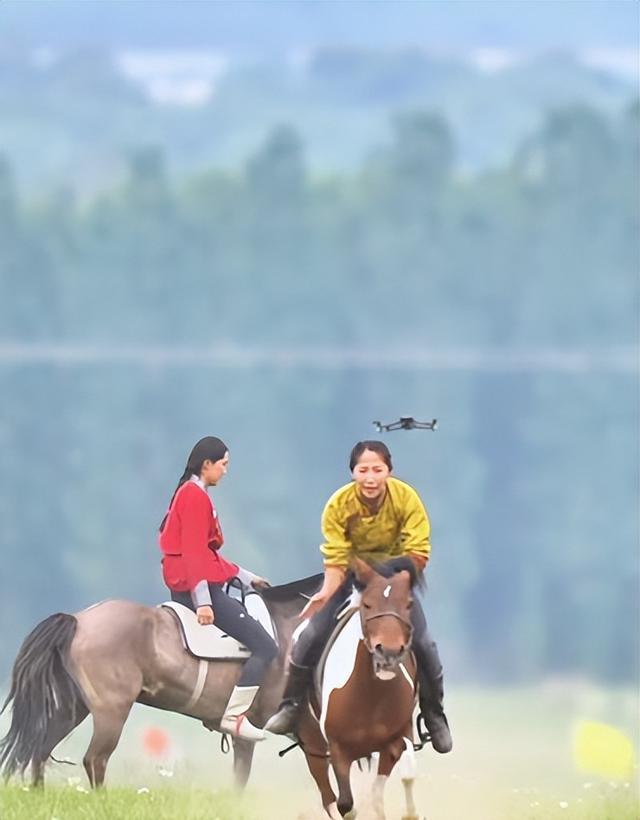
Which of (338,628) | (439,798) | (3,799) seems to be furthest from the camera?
(439,798)

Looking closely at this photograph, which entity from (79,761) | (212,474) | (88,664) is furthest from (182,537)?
(79,761)

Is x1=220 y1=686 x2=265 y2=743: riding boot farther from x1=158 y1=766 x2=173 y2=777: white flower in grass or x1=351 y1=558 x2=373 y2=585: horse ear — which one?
x1=351 y1=558 x2=373 y2=585: horse ear

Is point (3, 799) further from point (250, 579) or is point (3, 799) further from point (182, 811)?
point (250, 579)

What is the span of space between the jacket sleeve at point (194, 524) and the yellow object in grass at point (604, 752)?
2.03 m

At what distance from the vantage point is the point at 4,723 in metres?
5.98

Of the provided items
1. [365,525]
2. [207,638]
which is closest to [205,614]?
[207,638]

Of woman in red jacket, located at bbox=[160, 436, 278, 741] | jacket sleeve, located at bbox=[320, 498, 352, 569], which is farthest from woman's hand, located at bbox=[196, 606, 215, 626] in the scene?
jacket sleeve, located at bbox=[320, 498, 352, 569]

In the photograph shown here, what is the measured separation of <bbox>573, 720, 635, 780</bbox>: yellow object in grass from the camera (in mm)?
6605

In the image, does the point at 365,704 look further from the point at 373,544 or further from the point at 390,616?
the point at 373,544

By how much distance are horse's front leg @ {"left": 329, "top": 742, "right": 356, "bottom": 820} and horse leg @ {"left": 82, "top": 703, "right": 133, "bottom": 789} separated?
0.88 meters

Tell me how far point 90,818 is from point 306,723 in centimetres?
78

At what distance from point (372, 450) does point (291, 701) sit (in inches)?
36.1

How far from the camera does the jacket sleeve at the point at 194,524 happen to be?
554 cm

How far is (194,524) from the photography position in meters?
5.54
